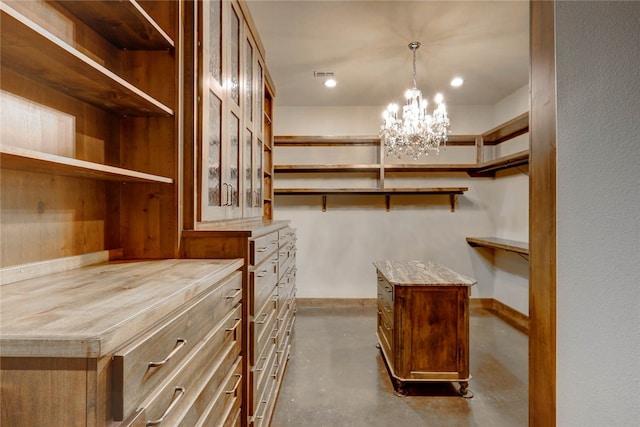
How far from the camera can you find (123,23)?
1.35 meters

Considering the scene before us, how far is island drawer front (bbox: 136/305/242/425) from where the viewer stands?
32.9 inches

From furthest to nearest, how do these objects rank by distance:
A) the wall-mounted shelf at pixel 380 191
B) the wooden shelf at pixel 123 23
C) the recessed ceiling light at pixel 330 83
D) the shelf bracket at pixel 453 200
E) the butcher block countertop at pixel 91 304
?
1. the shelf bracket at pixel 453 200
2. the wall-mounted shelf at pixel 380 191
3. the recessed ceiling light at pixel 330 83
4. the wooden shelf at pixel 123 23
5. the butcher block countertop at pixel 91 304

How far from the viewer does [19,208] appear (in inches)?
43.0

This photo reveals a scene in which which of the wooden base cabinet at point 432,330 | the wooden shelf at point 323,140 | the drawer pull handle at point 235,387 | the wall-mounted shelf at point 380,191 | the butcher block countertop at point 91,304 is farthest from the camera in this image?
the wooden shelf at point 323,140

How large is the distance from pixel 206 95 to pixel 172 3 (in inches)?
16.6

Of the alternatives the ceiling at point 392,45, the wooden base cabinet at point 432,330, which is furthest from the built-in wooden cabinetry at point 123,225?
the wooden base cabinet at point 432,330

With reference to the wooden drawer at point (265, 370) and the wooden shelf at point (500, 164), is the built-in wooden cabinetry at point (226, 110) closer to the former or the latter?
the wooden drawer at point (265, 370)

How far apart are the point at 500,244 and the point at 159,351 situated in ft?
13.1

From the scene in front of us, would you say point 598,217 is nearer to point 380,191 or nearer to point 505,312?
point 380,191

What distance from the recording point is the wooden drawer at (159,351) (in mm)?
677

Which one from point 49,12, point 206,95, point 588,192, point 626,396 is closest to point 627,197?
point 588,192

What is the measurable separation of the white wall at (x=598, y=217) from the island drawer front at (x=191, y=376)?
1.04m

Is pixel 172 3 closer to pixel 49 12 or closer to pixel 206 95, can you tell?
pixel 206 95

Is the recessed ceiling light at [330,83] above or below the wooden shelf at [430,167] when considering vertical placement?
above
